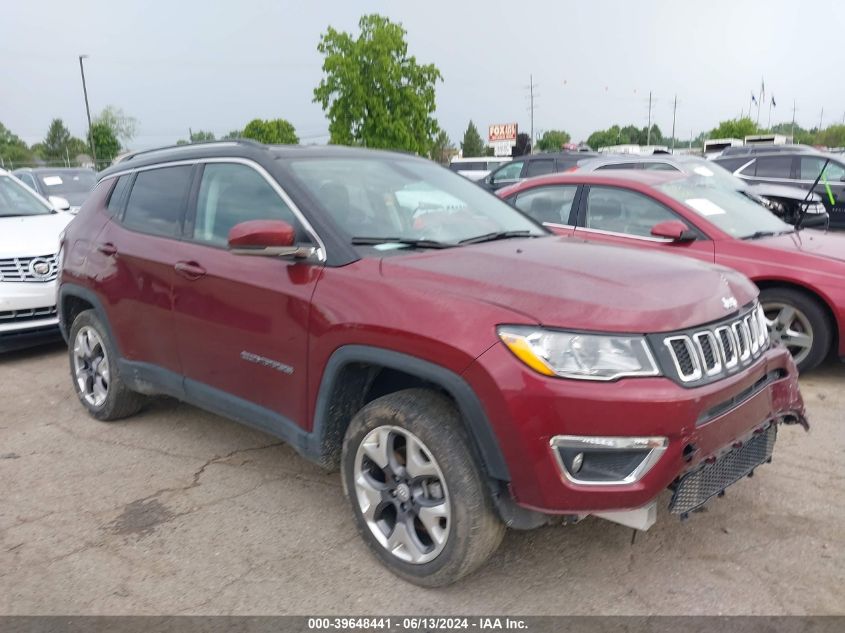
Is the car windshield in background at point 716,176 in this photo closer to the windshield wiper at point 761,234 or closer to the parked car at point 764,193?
the parked car at point 764,193

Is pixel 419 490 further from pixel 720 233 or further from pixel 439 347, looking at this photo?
pixel 720 233

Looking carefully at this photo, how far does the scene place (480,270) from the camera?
299 cm

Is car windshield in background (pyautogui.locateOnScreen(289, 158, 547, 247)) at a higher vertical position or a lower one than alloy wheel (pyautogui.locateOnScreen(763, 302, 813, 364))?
higher

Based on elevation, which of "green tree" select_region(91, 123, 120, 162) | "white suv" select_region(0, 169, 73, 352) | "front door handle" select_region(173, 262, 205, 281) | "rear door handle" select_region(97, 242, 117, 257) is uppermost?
"green tree" select_region(91, 123, 120, 162)

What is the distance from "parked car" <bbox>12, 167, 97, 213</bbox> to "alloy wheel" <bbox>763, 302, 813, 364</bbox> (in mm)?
10809

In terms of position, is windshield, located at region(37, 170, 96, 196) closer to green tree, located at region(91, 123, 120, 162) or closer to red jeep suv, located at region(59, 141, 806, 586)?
red jeep suv, located at region(59, 141, 806, 586)

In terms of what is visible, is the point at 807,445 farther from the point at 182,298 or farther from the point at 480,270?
the point at 182,298

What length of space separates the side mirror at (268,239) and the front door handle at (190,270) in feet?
1.90

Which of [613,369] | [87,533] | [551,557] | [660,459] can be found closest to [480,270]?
[613,369]

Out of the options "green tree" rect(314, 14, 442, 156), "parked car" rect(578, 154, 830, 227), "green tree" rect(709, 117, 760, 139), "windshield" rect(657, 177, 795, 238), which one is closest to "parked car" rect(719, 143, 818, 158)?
"parked car" rect(578, 154, 830, 227)

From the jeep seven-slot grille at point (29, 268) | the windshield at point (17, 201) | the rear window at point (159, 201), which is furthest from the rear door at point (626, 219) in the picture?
the windshield at point (17, 201)

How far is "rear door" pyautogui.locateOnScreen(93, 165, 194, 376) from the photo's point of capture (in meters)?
4.06
